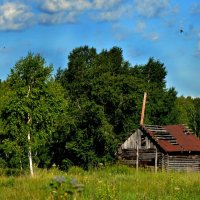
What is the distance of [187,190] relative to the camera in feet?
44.2

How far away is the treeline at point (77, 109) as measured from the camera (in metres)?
28.9

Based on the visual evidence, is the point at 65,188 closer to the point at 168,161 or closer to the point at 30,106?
the point at 30,106

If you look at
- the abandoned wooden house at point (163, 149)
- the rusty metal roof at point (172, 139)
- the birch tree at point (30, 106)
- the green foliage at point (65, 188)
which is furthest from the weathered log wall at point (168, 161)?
the green foliage at point (65, 188)

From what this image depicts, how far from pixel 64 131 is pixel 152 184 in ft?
115

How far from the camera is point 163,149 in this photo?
4559cm

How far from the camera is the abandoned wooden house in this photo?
151 ft

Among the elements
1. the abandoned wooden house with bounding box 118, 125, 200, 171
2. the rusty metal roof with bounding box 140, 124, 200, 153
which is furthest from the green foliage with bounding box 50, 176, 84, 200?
the rusty metal roof with bounding box 140, 124, 200, 153

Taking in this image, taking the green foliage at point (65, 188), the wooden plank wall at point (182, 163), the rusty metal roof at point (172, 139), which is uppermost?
the rusty metal roof at point (172, 139)

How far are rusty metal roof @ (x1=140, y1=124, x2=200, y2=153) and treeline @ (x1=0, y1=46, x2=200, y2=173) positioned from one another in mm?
3970

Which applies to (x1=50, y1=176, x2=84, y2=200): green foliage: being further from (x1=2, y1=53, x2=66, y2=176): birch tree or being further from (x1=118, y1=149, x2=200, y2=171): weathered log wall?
(x1=118, y1=149, x2=200, y2=171): weathered log wall

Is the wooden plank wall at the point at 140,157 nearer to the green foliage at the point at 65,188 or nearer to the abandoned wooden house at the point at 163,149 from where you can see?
the abandoned wooden house at the point at 163,149

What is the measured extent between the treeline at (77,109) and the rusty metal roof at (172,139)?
3.97 metres

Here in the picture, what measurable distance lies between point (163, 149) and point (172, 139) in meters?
2.44

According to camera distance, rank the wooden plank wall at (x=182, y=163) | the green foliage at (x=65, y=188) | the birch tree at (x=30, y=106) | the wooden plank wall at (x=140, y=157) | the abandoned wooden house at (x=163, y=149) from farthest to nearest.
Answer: the wooden plank wall at (x=140, y=157), the abandoned wooden house at (x=163, y=149), the wooden plank wall at (x=182, y=163), the birch tree at (x=30, y=106), the green foliage at (x=65, y=188)
